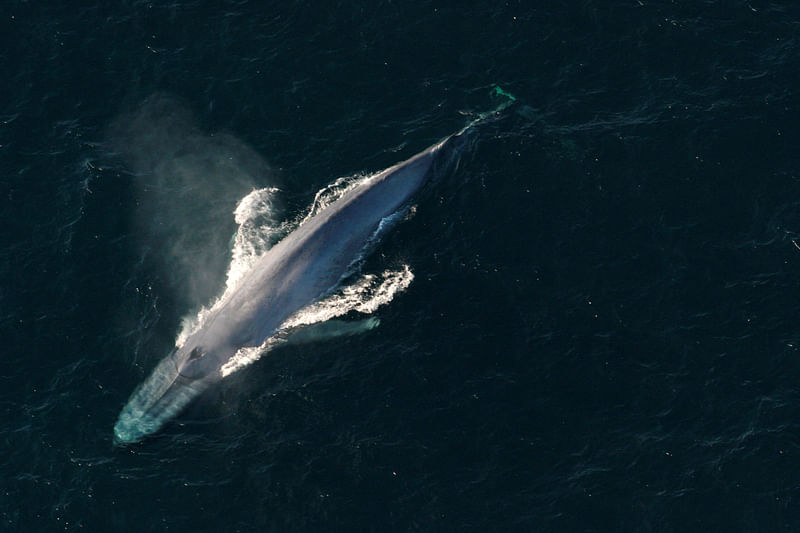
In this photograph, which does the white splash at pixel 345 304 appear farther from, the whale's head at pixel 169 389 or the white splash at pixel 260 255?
the whale's head at pixel 169 389

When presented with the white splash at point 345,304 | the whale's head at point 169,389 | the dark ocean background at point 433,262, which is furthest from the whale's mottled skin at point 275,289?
the dark ocean background at point 433,262

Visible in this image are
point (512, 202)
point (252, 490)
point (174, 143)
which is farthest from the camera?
point (174, 143)

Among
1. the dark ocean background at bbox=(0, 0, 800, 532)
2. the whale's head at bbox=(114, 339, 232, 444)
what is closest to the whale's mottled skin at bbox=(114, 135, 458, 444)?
the whale's head at bbox=(114, 339, 232, 444)

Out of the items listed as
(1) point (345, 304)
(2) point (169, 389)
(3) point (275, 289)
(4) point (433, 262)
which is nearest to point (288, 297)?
(3) point (275, 289)

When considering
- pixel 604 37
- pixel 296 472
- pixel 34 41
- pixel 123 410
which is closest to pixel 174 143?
pixel 34 41

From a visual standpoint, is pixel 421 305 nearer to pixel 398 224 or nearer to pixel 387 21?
pixel 398 224

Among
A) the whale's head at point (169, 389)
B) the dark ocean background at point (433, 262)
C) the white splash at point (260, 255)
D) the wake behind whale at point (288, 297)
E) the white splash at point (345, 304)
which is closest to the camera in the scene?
the dark ocean background at point (433, 262)

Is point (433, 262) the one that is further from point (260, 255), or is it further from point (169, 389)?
point (169, 389)
